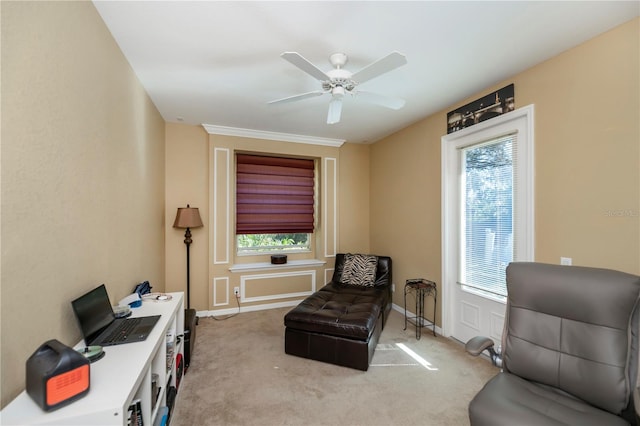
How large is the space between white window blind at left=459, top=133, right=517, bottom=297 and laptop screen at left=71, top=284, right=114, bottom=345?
10.3 ft

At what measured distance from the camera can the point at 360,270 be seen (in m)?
3.77

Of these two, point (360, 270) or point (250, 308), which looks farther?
point (250, 308)

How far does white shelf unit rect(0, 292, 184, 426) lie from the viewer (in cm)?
90

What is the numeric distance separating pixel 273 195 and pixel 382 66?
9.33 ft

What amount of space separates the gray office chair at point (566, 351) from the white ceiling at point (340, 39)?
1559 mm

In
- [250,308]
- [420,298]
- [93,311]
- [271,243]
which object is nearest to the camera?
[93,311]

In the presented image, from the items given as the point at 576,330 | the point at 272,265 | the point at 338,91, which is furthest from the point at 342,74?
the point at 272,265

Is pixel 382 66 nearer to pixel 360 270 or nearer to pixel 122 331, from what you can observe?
pixel 122 331

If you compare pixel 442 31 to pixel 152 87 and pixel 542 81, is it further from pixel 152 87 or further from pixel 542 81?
pixel 152 87

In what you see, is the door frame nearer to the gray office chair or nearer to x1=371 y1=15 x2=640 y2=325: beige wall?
x1=371 y1=15 x2=640 y2=325: beige wall

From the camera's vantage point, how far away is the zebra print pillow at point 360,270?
371 centimetres

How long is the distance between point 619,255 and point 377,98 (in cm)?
199

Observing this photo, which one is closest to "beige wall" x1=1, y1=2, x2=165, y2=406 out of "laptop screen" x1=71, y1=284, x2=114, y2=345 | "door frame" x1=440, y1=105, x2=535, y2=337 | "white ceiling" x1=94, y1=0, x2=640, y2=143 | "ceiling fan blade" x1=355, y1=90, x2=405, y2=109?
"laptop screen" x1=71, y1=284, x2=114, y2=345

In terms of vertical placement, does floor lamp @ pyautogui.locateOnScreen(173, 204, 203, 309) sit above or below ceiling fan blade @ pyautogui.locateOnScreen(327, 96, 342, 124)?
below
